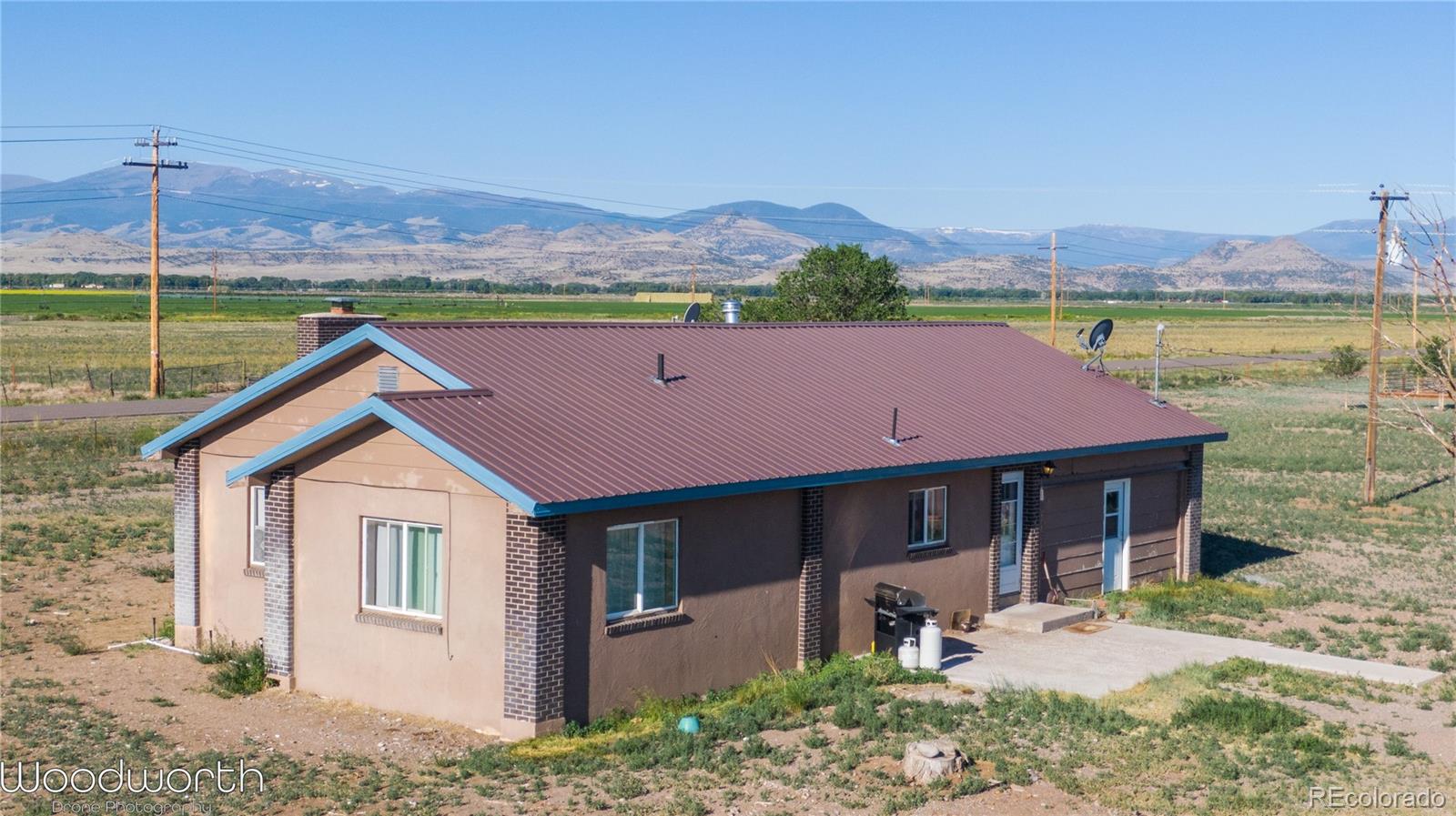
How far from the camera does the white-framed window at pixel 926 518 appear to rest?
20.9 meters

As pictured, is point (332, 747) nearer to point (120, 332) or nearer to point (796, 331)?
point (796, 331)

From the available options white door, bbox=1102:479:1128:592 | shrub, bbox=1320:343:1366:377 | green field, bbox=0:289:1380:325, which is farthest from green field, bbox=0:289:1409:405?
white door, bbox=1102:479:1128:592

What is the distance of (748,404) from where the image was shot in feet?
67.1

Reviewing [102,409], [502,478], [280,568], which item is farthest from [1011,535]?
[102,409]

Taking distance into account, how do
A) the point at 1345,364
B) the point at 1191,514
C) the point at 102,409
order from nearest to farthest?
the point at 1191,514 → the point at 102,409 → the point at 1345,364

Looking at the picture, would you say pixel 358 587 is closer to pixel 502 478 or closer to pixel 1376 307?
pixel 502 478

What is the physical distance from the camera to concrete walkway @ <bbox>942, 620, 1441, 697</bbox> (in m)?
18.2

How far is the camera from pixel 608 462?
1661 centimetres

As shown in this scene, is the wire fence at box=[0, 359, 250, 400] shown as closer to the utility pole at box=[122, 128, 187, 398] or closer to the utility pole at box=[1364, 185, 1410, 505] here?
the utility pole at box=[122, 128, 187, 398]

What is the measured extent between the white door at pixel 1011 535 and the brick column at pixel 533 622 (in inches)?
362

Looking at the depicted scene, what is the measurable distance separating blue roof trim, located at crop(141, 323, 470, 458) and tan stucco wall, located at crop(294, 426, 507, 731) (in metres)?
1.19

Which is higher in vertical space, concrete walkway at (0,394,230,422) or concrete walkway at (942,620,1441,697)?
concrete walkway at (0,394,230,422)

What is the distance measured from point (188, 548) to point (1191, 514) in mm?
17011

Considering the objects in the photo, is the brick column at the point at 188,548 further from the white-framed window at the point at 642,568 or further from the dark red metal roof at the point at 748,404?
the white-framed window at the point at 642,568
